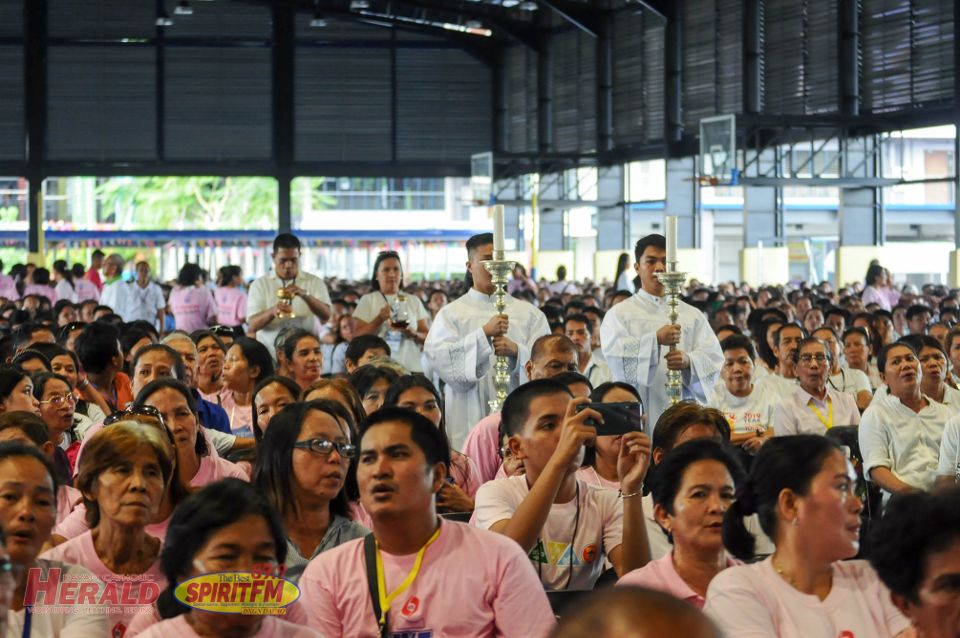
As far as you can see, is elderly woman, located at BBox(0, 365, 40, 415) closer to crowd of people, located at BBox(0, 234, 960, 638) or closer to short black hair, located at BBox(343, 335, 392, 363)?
crowd of people, located at BBox(0, 234, 960, 638)

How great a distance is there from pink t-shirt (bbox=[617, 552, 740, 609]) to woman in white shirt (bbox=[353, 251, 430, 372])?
6635 millimetres

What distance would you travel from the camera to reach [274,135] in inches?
1257

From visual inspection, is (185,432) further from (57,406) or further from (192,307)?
(192,307)

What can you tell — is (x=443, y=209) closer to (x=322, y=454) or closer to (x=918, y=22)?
(x=918, y=22)

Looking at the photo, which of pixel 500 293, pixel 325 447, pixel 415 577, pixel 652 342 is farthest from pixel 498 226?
pixel 415 577

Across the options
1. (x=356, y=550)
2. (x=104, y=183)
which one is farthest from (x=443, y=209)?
(x=356, y=550)

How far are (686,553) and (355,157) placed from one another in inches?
1134

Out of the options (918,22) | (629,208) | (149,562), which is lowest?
(149,562)

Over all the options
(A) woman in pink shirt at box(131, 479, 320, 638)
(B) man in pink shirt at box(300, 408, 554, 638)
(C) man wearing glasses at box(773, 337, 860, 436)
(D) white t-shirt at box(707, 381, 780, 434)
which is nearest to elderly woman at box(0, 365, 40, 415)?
(B) man in pink shirt at box(300, 408, 554, 638)

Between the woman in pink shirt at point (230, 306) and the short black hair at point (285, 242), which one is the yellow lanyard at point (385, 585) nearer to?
the short black hair at point (285, 242)

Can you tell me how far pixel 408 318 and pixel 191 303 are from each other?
4267 millimetres

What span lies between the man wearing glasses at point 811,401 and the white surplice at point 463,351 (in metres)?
1.53

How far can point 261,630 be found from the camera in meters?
3.35

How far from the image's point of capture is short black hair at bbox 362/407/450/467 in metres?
4.10
